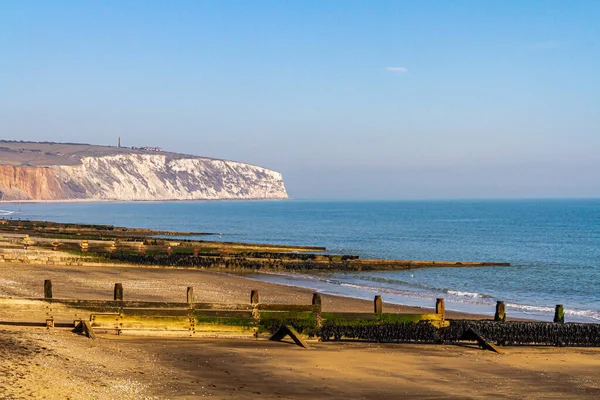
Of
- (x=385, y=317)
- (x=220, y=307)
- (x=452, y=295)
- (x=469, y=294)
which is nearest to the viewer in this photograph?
(x=220, y=307)

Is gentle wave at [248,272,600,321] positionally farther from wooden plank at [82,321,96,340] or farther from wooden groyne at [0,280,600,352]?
wooden plank at [82,321,96,340]

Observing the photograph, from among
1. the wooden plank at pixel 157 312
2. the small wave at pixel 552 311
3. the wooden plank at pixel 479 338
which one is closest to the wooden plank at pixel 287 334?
the wooden plank at pixel 157 312

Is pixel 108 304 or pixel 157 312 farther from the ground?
pixel 108 304

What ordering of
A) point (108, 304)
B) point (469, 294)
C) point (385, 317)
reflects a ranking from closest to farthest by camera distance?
point (108, 304)
point (385, 317)
point (469, 294)

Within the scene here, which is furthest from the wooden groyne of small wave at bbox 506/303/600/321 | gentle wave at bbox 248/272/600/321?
small wave at bbox 506/303/600/321

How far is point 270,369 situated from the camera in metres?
14.5

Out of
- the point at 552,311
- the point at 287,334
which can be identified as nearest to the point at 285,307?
the point at 287,334

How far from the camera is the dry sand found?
12.0 m

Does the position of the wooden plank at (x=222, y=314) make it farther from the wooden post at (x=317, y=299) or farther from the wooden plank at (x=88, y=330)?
the wooden plank at (x=88, y=330)

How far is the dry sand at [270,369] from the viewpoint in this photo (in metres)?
12.0

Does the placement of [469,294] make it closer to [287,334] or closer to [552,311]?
[552,311]

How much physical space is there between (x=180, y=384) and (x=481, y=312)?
21.8m

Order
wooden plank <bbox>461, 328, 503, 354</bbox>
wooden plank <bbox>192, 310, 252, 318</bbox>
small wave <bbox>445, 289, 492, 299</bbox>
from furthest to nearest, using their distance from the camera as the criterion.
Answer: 1. small wave <bbox>445, 289, 492, 299</bbox>
2. wooden plank <bbox>461, 328, 503, 354</bbox>
3. wooden plank <bbox>192, 310, 252, 318</bbox>

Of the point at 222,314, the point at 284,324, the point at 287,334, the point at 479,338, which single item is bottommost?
the point at 479,338
